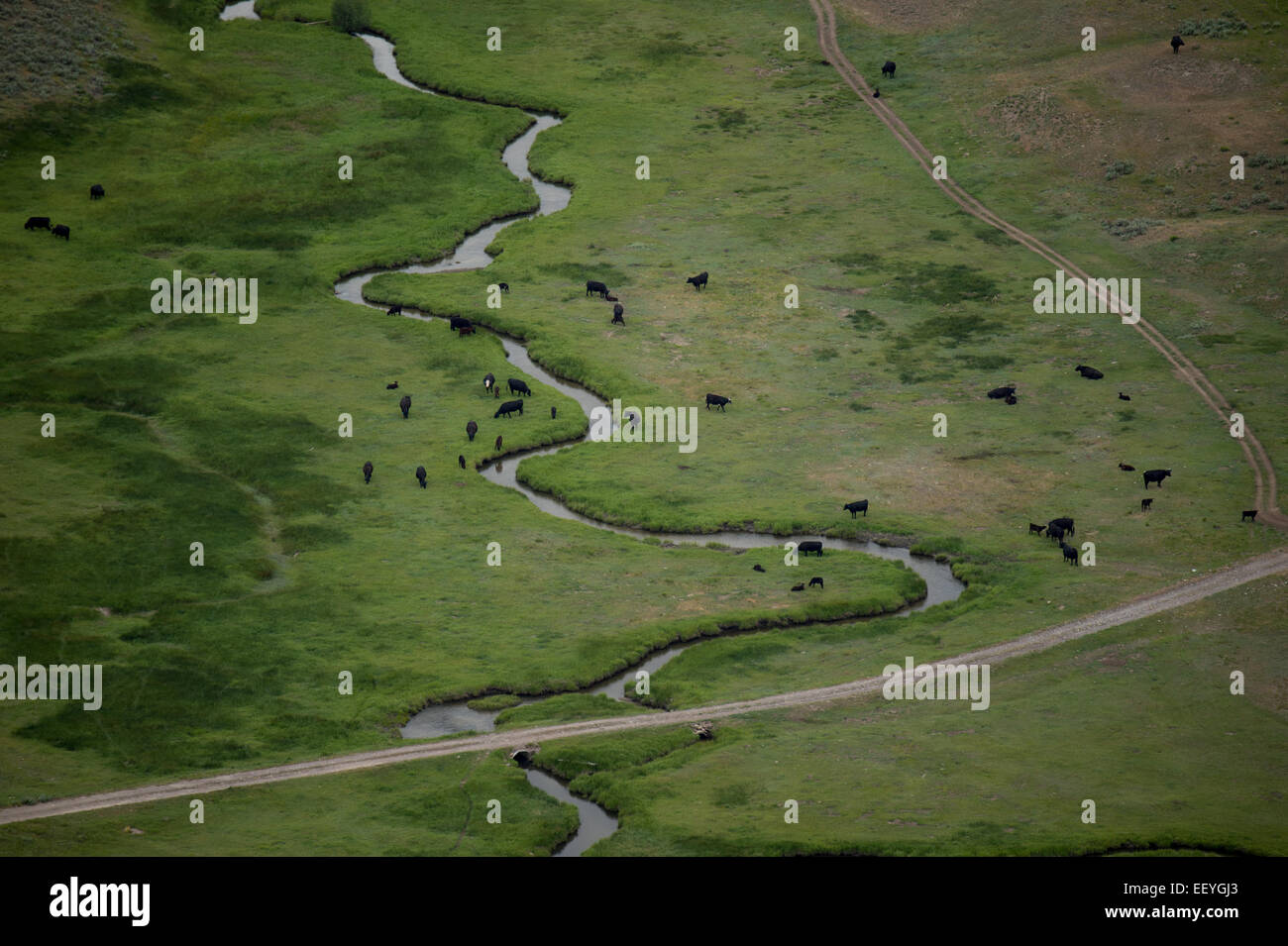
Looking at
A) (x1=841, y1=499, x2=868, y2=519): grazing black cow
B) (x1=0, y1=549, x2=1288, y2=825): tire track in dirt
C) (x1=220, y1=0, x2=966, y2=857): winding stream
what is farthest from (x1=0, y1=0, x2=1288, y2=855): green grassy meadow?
(x1=0, y1=549, x2=1288, y2=825): tire track in dirt

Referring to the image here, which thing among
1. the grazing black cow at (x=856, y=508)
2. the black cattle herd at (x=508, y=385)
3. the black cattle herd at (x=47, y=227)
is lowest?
the grazing black cow at (x=856, y=508)

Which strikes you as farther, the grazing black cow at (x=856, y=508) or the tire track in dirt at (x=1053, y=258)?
the grazing black cow at (x=856, y=508)

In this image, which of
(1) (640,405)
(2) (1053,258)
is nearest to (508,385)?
(1) (640,405)

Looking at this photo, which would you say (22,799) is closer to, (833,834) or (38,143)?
(833,834)

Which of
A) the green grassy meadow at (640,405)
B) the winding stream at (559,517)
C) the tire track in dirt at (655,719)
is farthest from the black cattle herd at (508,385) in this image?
the tire track in dirt at (655,719)

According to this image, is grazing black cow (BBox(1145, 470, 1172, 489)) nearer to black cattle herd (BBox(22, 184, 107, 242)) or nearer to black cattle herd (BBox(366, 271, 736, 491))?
black cattle herd (BBox(366, 271, 736, 491))

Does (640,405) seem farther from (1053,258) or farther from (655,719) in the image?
(1053,258)

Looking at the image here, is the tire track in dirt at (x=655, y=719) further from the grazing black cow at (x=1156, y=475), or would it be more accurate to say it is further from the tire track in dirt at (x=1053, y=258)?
the grazing black cow at (x=1156, y=475)

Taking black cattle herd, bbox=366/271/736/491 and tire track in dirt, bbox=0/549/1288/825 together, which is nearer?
tire track in dirt, bbox=0/549/1288/825
